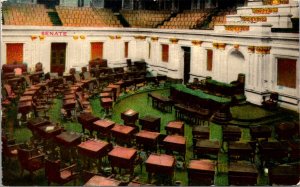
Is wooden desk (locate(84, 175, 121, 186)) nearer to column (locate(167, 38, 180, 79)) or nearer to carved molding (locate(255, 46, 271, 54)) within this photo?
carved molding (locate(255, 46, 271, 54))

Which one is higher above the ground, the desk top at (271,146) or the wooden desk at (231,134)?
the wooden desk at (231,134)

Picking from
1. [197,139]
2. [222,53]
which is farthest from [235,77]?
[197,139]

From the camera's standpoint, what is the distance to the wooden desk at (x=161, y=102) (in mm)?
20109

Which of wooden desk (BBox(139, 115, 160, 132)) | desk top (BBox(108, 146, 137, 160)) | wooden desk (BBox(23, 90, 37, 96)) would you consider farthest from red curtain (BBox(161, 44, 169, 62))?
desk top (BBox(108, 146, 137, 160))

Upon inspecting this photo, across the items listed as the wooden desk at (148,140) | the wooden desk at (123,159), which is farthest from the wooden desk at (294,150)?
the wooden desk at (123,159)

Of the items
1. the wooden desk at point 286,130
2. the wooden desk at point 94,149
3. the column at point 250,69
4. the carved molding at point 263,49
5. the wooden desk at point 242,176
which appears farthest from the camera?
the column at point 250,69

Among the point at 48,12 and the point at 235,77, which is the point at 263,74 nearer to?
the point at 235,77

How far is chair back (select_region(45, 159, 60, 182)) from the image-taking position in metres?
10.2

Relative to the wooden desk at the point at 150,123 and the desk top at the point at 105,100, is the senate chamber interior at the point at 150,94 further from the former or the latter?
the desk top at the point at 105,100

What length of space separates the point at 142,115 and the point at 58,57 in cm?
1402

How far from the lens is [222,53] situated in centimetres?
2423

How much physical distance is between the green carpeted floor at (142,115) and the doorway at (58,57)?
28.6 ft

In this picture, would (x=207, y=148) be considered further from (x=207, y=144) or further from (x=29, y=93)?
(x=29, y=93)

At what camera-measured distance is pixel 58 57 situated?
30078mm
